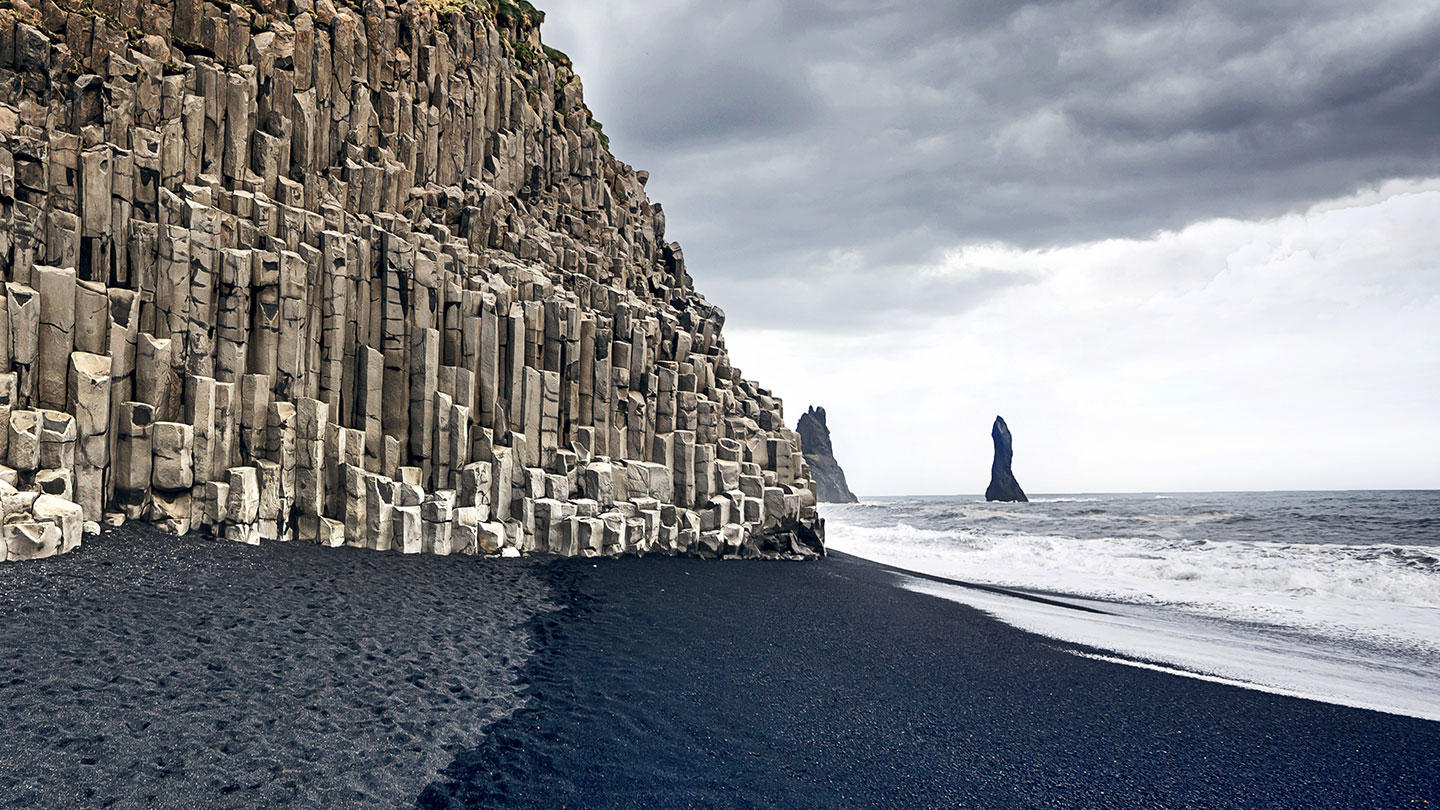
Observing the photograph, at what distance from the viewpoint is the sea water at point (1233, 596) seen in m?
11.9

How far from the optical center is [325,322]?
17266 millimetres

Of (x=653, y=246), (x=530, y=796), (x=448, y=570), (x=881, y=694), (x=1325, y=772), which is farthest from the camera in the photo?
(x=653, y=246)

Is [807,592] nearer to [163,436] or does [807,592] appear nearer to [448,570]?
[448,570]

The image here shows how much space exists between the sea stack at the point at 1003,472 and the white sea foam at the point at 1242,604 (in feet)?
266

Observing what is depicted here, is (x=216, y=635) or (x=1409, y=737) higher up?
(x=216, y=635)

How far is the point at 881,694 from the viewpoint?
947 cm

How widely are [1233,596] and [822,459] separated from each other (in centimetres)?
9501

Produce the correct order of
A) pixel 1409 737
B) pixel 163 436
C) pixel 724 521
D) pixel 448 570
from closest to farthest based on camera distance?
1. pixel 1409 737
2. pixel 163 436
3. pixel 448 570
4. pixel 724 521

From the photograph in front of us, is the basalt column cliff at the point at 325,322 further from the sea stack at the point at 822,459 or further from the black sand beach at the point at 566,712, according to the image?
the sea stack at the point at 822,459

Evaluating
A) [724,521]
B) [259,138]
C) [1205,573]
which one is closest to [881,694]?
[724,521]

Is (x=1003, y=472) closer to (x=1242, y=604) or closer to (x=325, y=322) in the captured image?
(x=1242, y=604)

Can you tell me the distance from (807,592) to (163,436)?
14931 millimetres

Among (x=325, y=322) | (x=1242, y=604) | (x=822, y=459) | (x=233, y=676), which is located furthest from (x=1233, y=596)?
(x=822, y=459)

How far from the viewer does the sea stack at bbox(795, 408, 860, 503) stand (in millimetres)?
112688
